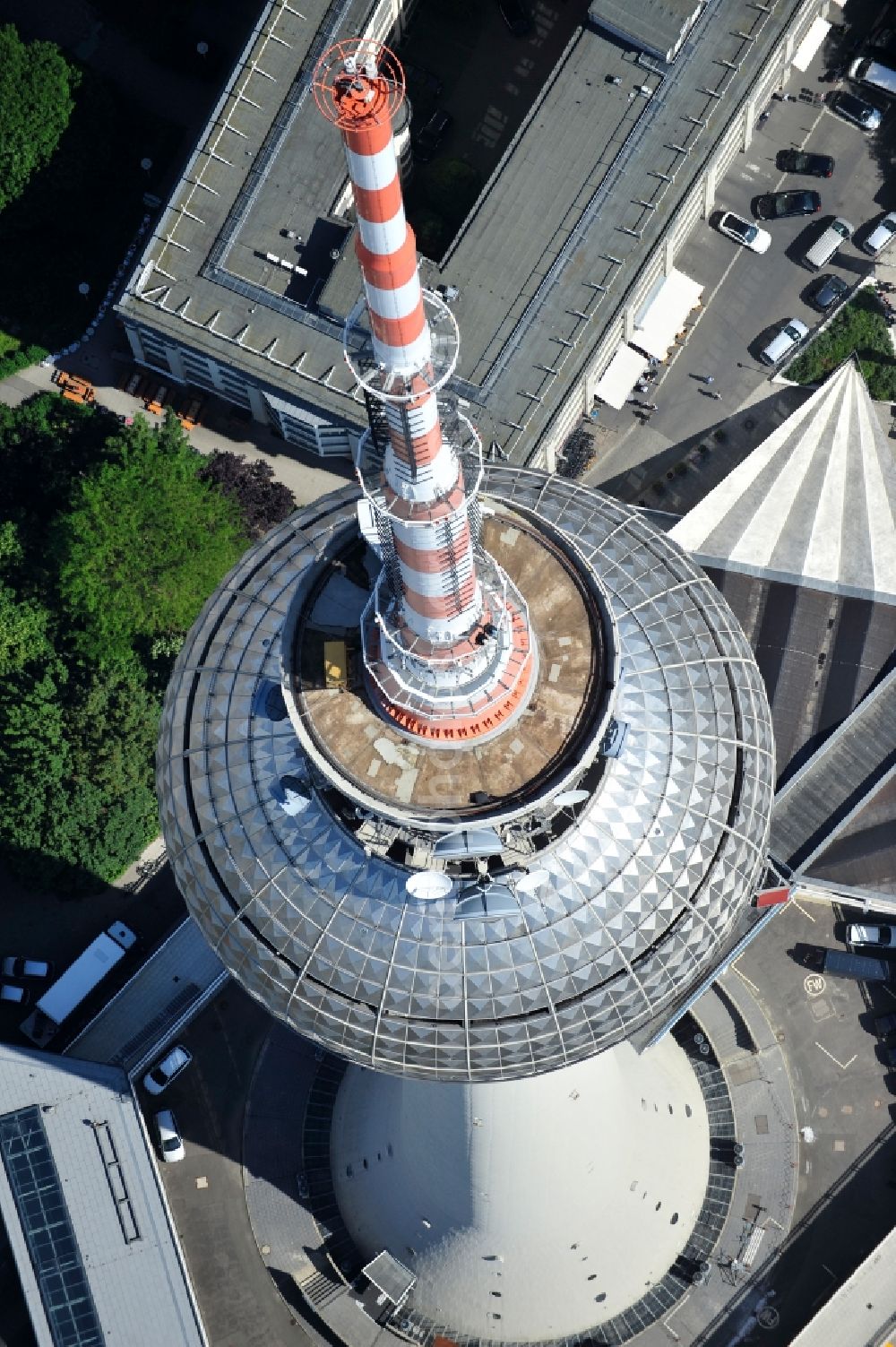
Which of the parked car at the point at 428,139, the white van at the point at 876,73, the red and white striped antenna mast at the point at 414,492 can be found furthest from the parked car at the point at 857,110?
the red and white striped antenna mast at the point at 414,492

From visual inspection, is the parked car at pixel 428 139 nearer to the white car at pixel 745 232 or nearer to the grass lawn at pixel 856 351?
the white car at pixel 745 232

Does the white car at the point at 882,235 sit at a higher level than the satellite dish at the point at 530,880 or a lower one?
higher

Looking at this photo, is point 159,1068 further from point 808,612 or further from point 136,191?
point 136,191

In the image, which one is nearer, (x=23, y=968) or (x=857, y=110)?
(x=23, y=968)

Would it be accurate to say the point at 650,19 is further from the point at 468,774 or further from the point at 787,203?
the point at 468,774

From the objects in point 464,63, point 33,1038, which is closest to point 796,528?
point 464,63

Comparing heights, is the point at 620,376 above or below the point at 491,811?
above

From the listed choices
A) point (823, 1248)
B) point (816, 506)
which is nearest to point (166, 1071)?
point (823, 1248)
